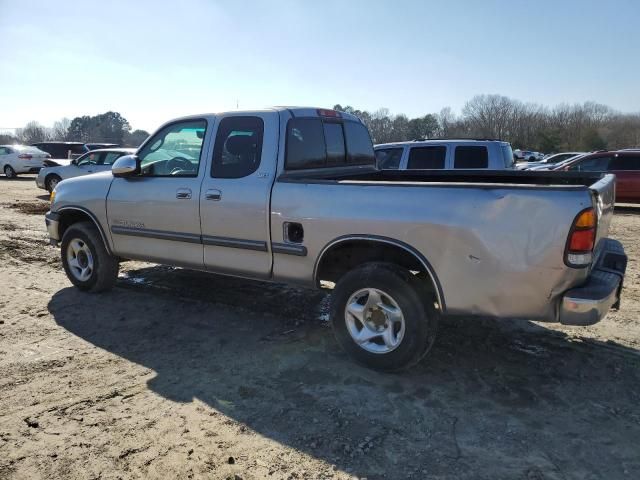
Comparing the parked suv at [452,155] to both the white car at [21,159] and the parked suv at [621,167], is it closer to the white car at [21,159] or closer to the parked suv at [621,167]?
the parked suv at [621,167]

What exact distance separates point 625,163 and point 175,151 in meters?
13.1

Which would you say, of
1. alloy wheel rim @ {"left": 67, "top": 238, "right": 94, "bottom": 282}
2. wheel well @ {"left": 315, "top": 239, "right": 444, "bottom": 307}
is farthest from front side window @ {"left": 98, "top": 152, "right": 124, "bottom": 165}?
wheel well @ {"left": 315, "top": 239, "right": 444, "bottom": 307}

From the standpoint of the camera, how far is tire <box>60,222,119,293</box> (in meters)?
5.45

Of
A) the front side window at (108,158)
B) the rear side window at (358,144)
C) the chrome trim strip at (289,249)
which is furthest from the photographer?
the front side window at (108,158)

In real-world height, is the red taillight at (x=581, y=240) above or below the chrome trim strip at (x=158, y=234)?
above

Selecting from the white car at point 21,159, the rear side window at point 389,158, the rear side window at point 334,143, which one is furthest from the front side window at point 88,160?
the rear side window at point 334,143

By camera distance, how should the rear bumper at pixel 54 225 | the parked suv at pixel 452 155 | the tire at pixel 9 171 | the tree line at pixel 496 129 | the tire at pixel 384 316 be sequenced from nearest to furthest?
1. the tire at pixel 384 316
2. the rear bumper at pixel 54 225
3. the parked suv at pixel 452 155
4. the tire at pixel 9 171
5. the tree line at pixel 496 129

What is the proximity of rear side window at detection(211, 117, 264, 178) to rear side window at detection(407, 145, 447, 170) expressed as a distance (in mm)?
5249

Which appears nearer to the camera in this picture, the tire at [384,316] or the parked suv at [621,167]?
the tire at [384,316]

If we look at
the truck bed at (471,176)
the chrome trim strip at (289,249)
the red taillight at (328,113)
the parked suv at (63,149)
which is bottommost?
the chrome trim strip at (289,249)

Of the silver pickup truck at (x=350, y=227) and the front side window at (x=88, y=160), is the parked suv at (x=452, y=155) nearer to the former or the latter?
the silver pickup truck at (x=350, y=227)

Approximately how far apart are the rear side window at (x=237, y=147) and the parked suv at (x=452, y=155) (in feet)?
15.8

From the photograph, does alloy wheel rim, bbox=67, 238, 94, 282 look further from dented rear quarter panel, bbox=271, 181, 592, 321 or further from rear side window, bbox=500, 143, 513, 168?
rear side window, bbox=500, 143, 513, 168

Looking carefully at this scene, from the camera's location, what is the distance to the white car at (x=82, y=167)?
15117 mm
